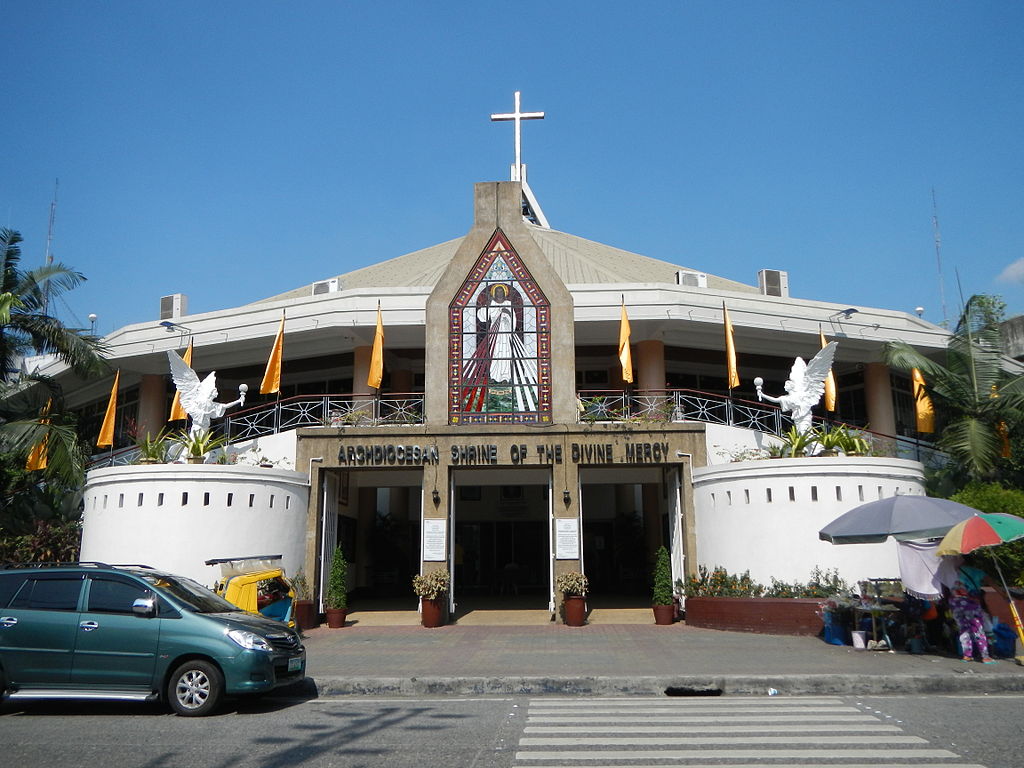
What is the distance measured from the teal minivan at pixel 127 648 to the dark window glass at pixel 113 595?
0.04 ft

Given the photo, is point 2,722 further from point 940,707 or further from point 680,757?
point 940,707

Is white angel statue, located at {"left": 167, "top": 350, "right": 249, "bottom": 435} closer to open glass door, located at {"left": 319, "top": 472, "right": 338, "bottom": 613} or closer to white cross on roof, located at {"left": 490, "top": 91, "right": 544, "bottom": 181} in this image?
open glass door, located at {"left": 319, "top": 472, "right": 338, "bottom": 613}

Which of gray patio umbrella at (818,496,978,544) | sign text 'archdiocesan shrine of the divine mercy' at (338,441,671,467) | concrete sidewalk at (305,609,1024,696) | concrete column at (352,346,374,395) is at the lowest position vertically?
concrete sidewalk at (305,609,1024,696)

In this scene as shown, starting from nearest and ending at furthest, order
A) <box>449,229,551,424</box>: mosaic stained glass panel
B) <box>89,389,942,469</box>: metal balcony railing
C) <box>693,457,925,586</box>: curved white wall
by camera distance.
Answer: <box>693,457,925,586</box>: curved white wall < <box>449,229,551,424</box>: mosaic stained glass panel < <box>89,389,942,469</box>: metal balcony railing

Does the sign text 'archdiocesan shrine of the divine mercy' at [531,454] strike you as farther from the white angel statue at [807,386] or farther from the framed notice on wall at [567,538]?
the white angel statue at [807,386]

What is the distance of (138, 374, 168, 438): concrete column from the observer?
27906 mm

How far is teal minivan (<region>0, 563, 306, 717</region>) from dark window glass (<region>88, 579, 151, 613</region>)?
0.01 meters

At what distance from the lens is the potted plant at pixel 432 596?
60.8ft

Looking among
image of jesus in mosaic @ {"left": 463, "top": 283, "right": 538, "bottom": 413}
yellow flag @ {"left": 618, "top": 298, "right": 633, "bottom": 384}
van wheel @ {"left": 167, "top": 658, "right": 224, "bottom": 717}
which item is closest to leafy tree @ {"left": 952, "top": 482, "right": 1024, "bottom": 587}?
yellow flag @ {"left": 618, "top": 298, "right": 633, "bottom": 384}

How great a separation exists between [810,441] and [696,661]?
734 centimetres

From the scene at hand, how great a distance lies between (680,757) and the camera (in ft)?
23.8

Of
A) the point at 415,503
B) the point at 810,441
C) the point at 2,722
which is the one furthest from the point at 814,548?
the point at 415,503

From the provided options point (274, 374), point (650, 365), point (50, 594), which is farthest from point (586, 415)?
point (50, 594)

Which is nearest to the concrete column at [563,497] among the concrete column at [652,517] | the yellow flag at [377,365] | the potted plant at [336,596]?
the potted plant at [336,596]
